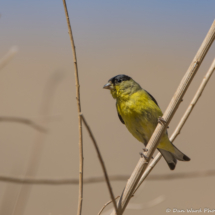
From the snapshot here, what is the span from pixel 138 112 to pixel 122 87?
0.45 m

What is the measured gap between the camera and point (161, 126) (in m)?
1.78

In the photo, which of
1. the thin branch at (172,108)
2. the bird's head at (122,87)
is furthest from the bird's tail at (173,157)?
the thin branch at (172,108)

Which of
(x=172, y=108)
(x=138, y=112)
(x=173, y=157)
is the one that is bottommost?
(x=173, y=157)

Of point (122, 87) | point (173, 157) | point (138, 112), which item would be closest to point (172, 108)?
point (138, 112)

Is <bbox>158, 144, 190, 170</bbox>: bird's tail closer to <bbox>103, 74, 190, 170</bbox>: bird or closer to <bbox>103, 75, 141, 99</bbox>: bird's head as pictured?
<bbox>103, 74, 190, 170</bbox>: bird

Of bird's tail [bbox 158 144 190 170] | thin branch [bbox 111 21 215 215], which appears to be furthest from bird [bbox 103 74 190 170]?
thin branch [bbox 111 21 215 215]

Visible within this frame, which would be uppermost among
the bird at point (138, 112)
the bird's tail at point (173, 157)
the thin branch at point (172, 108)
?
the thin branch at point (172, 108)

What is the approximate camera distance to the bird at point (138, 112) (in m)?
3.48

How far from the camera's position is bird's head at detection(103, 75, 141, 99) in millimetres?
3699

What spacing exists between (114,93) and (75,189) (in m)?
6.05

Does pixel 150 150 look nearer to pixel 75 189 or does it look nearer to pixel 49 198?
pixel 49 198

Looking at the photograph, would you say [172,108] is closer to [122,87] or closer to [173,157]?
[122,87]

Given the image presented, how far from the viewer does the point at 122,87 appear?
12.3 ft

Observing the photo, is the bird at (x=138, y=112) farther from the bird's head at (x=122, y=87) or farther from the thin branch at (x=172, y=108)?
the thin branch at (x=172, y=108)
